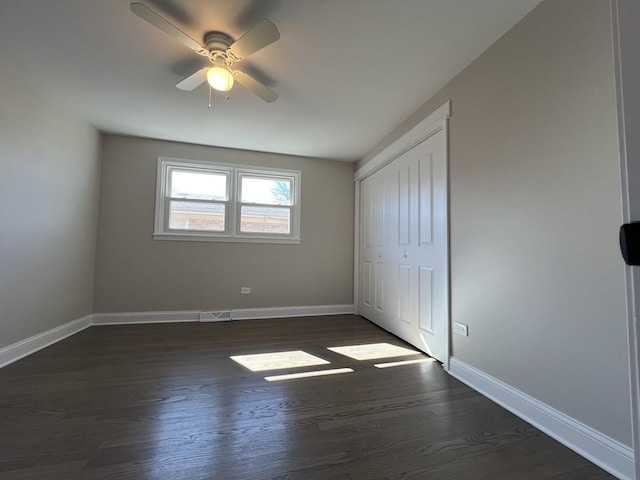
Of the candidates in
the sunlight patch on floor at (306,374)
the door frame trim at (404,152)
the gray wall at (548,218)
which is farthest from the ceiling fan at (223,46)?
the sunlight patch on floor at (306,374)

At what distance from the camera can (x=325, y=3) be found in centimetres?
168

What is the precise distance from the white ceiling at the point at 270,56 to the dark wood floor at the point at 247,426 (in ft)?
8.01

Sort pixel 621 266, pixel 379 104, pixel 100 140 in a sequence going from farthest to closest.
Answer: pixel 100 140 → pixel 379 104 → pixel 621 266

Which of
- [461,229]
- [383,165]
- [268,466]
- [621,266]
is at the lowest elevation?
[268,466]

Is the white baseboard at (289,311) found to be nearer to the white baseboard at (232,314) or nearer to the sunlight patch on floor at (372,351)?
the white baseboard at (232,314)

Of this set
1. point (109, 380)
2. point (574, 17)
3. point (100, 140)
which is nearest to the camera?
point (574, 17)

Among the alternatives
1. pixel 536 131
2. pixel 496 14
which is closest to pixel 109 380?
pixel 536 131

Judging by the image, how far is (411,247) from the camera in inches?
116

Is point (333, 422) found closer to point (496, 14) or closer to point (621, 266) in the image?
point (621, 266)

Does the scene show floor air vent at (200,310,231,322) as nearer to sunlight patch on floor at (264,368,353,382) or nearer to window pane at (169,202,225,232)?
window pane at (169,202,225,232)

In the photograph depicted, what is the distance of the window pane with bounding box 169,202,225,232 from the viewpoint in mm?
3871

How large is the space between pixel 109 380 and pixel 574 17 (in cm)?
370

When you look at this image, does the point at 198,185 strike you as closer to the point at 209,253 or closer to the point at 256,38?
the point at 209,253

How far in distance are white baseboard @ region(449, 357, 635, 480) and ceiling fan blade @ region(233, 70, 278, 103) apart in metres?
2.65
